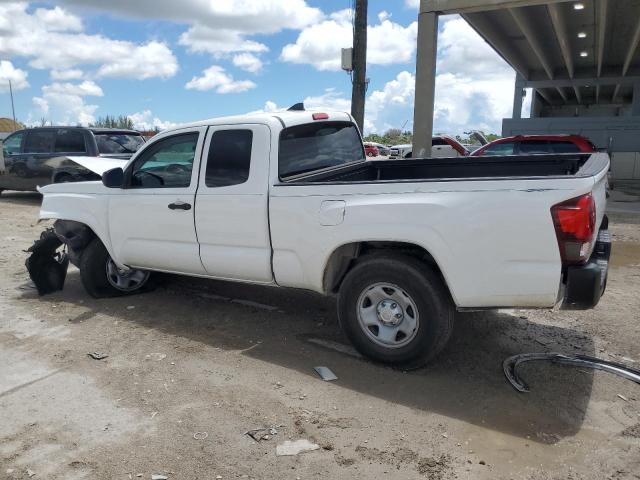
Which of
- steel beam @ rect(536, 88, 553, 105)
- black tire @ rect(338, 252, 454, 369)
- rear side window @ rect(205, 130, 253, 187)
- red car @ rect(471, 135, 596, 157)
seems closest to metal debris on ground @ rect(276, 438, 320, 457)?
black tire @ rect(338, 252, 454, 369)

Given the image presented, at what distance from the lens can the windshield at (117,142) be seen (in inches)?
459

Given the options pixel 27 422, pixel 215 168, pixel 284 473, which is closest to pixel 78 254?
pixel 215 168

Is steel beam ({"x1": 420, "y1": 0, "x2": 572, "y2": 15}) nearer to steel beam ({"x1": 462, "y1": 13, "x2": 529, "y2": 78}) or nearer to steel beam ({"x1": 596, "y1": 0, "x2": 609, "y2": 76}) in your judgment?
steel beam ({"x1": 462, "y1": 13, "x2": 529, "y2": 78})

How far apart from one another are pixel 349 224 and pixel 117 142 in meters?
9.59

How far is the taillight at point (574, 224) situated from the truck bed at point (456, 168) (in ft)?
4.00

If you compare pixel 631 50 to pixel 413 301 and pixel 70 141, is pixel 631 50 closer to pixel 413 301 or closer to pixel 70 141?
pixel 70 141

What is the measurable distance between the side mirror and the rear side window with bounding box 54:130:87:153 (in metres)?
7.28

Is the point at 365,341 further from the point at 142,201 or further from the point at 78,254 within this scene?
the point at 78,254

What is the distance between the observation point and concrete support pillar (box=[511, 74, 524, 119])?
27672 mm

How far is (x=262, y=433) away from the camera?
10.5ft

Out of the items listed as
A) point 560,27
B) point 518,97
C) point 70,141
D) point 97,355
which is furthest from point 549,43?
point 97,355

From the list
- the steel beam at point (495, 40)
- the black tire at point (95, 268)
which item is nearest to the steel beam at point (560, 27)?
the steel beam at point (495, 40)

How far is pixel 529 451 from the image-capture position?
9.77ft

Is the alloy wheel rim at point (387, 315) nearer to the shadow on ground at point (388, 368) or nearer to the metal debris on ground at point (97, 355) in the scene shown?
the shadow on ground at point (388, 368)
